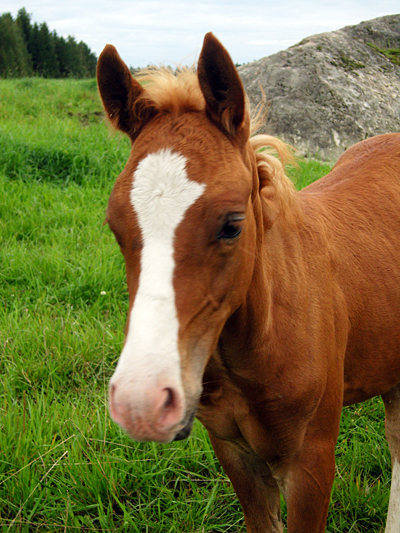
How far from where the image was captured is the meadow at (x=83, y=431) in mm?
2178

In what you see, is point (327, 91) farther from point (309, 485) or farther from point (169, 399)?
point (169, 399)

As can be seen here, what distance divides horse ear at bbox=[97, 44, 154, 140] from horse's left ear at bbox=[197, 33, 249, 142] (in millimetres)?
206

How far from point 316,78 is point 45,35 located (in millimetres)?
26372

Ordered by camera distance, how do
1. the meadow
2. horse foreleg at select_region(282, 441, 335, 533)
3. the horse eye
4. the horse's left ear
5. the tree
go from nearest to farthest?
the horse eye < the horse's left ear < horse foreleg at select_region(282, 441, 335, 533) < the meadow < the tree

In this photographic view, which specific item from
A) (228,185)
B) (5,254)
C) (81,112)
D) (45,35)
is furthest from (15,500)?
(45,35)

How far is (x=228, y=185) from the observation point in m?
1.35

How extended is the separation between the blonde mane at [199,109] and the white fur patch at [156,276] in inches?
10.4

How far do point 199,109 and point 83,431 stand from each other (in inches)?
66.9

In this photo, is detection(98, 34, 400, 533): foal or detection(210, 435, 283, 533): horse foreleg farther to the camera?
detection(210, 435, 283, 533): horse foreleg

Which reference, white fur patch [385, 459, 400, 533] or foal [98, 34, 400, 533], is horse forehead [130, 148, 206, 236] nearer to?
foal [98, 34, 400, 533]

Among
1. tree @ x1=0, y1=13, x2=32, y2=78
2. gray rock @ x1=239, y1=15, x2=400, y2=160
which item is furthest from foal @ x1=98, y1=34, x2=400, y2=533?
tree @ x1=0, y1=13, x2=32, y2=78

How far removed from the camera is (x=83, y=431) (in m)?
2.42

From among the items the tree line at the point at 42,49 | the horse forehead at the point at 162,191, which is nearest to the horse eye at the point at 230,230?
the horse forehead at the point at 162,191

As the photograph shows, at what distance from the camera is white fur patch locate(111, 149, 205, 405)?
44.1 inches
